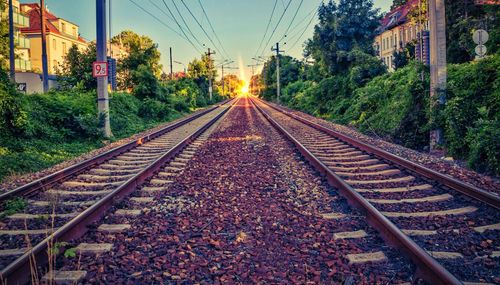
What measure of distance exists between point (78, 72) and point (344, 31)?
16.0 meters

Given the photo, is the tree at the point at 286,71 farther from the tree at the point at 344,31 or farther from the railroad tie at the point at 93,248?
the railroad tie at the point at 93,248

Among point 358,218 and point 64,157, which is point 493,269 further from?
point 64,157

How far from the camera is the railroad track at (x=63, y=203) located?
3.64 metres

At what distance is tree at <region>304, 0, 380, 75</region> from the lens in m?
25.3

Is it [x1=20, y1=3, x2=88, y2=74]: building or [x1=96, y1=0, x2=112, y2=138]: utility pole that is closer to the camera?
[x1=96, y1=0, x2=112, y2=138]: utility pole

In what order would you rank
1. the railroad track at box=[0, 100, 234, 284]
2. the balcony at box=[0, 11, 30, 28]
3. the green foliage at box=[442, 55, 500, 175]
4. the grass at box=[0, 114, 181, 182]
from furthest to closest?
the balcony at box=[0, 11, 30, 28] < the grass at box=[0, 114, 181, 182] < the green foliage at box=[442, 55, 500, 175] < the railroad track at box=[0, 100, 234, 284]

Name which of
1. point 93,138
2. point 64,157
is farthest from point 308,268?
point 93,138

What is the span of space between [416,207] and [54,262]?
→ 4.28m

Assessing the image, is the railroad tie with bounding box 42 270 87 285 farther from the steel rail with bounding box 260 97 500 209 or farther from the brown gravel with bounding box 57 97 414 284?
the steel rail with bounding box 260 97 500 209

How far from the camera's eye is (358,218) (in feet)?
16.0

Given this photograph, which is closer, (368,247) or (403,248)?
(403,248)

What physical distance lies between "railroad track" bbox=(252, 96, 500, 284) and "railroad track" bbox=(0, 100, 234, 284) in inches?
121

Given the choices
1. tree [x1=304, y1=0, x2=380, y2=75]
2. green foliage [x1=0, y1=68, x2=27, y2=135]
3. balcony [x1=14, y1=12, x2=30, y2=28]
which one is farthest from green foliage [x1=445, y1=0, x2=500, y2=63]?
balcony [x1=14, y1=12, x2=30, y2=28]

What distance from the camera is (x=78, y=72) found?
2072 centimetres
